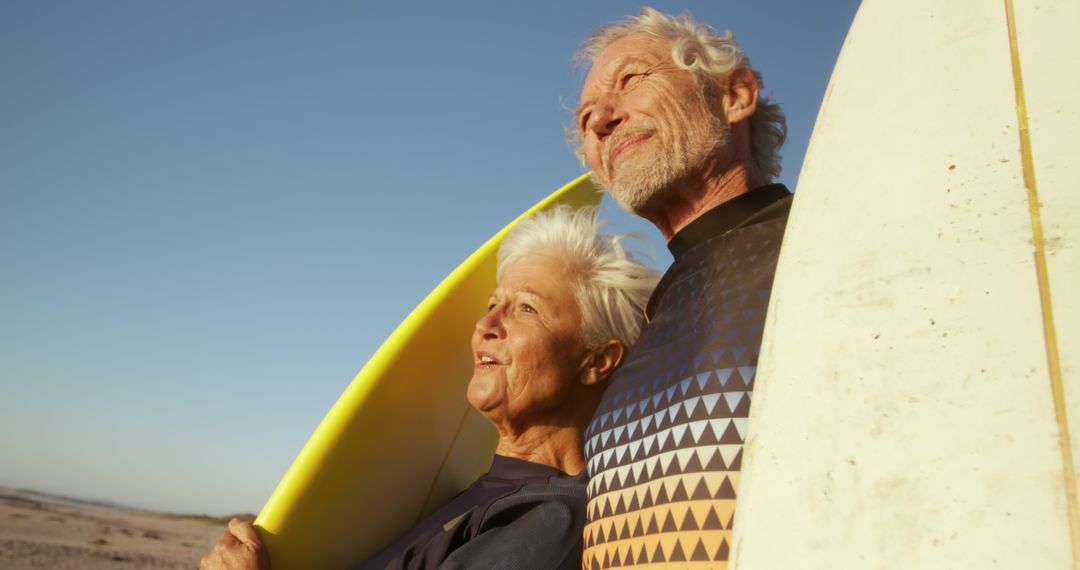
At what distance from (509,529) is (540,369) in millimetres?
498

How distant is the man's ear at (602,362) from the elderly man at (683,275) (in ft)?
1.76

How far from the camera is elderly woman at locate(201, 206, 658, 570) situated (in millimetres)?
2168

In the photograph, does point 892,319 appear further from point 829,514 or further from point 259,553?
point 259,553

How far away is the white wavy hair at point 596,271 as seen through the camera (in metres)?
2.38

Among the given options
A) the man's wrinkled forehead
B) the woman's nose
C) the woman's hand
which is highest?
the man's wrinkled forehead

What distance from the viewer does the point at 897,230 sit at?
928 mm

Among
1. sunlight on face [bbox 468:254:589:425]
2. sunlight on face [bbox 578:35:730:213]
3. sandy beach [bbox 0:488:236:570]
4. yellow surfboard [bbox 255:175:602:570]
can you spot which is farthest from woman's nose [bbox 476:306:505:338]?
sandy beach [bbox 0:488:236:570]

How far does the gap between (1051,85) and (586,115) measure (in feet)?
4.44

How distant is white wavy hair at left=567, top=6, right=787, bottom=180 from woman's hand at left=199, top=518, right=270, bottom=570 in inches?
66.4

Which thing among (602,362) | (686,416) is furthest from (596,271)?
(686,416)

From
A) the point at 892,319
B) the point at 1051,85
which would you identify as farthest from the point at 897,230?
the point at 1051,85

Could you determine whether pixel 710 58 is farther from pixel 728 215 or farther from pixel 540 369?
pixel 540 369

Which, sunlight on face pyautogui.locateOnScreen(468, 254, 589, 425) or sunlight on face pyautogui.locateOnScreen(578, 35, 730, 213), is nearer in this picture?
sunlight on face pyautogui.locateOnScreen(578, 35, 730, 213)

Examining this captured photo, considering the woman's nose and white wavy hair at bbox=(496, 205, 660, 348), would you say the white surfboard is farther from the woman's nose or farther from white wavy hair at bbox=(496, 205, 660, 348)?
the woman's nose
